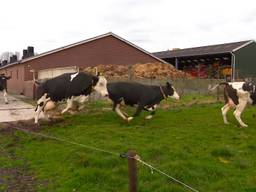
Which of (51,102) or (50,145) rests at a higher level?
(51,102)

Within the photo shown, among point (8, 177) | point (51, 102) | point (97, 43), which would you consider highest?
point (97, 43)

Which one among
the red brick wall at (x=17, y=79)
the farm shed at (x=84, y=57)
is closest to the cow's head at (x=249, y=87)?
the farm shed at (x=84, y=57)

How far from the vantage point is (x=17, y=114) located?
57.3 feet

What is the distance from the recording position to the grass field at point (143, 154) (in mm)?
7000

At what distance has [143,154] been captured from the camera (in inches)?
344

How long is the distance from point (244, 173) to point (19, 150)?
18.1 ft

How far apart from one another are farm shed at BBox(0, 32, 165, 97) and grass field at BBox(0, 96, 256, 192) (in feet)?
74.6

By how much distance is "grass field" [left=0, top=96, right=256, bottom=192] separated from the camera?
700 centimetres

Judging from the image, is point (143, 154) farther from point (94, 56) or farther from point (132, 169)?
point (94, 56)

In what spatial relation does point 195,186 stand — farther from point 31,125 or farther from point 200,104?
point 200,104

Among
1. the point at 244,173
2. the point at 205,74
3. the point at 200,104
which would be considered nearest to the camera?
the point at 244,173

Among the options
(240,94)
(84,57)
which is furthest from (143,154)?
(84,57)

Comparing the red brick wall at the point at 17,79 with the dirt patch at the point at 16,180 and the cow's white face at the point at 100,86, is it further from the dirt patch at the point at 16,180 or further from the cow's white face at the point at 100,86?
the dirt patch at the point at 16,180

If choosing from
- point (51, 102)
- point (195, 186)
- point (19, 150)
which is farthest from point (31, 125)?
point (195, 186)
